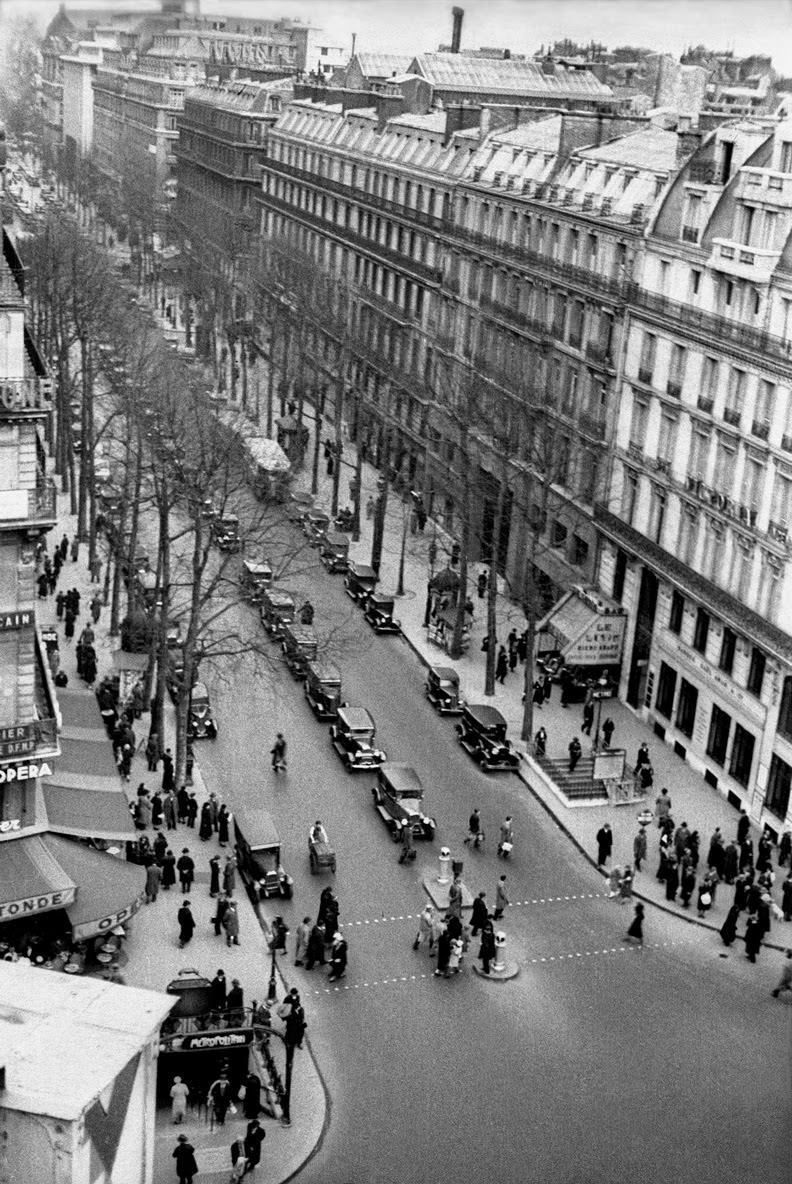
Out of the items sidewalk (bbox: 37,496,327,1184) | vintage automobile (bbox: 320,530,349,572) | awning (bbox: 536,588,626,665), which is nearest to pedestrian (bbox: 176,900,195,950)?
sidewalk (bbox: 37,496,327,1184)

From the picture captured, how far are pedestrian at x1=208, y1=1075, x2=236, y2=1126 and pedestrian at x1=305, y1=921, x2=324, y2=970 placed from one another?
6652mm

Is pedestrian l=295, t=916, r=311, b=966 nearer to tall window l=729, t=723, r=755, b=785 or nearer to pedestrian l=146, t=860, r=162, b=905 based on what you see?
pedestrian l=146, t=860, r=162, b=905

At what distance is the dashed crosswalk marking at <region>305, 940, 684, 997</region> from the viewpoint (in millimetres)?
37750

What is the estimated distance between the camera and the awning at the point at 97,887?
3650 centimetres

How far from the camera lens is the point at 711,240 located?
53.0 meters

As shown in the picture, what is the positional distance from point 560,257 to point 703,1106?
39.8 metres

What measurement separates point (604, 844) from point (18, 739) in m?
16.5

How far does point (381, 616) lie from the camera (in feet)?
209

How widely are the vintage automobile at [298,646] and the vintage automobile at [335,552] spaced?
34.5ft

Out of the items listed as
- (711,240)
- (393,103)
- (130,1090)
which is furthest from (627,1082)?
(393,103)

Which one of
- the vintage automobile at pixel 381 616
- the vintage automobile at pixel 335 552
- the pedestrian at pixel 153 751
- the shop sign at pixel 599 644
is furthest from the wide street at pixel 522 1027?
the vintage automobile at pixel 335 552

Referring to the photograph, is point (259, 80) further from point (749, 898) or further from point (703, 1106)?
point (703, 1106)

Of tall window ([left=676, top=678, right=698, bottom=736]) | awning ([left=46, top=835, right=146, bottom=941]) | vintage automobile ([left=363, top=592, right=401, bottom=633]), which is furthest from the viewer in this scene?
vintage automobile ([left=363, top=592, right=401, bottom=633])

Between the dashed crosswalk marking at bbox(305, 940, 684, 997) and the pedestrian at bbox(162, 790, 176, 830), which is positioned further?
the pedestrian at bbox(162, 790, 176, 830)
